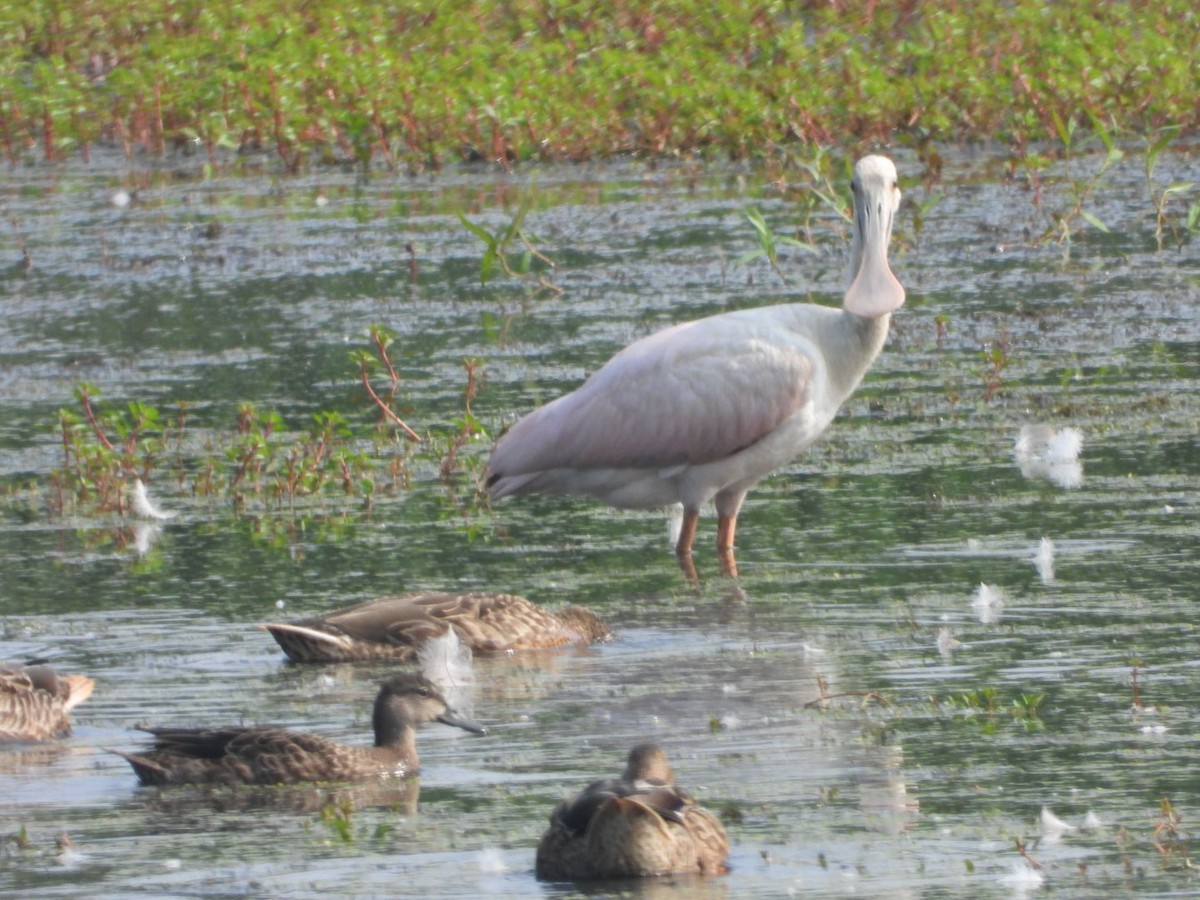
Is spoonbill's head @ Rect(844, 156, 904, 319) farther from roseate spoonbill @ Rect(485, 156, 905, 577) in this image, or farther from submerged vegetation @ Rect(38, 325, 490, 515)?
submerged vegetation @ Rect(38, 325, 490, 515)

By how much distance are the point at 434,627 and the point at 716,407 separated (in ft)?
6.74

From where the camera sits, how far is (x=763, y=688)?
315 inches

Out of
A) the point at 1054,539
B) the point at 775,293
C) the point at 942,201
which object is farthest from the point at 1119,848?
the point at 942,201

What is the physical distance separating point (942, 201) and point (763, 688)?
33.7 ft

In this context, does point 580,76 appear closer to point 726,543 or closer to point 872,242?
point 872,242

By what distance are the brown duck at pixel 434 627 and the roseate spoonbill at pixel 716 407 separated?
4.97ft

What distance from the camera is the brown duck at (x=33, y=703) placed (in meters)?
7.66

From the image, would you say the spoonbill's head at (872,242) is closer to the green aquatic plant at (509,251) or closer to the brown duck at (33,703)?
the green aquatic plant at (509,251)

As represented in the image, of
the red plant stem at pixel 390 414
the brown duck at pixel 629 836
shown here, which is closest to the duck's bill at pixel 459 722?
the brown duck at pixel 629 836

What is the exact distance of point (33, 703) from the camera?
7633 mm

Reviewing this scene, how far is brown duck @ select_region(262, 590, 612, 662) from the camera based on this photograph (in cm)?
858

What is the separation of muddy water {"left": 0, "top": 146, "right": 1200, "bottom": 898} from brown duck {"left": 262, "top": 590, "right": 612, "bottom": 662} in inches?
3.5

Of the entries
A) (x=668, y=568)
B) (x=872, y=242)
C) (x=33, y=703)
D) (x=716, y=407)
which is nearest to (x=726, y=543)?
(x=668, y=568)

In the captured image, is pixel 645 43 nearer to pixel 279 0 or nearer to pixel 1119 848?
pixel 279 0
